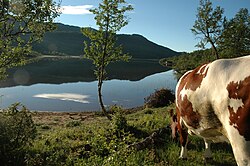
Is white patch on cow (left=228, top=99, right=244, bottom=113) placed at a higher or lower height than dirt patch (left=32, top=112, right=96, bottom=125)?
higher

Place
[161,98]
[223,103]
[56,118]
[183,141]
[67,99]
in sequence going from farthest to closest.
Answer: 1. [67,99]
2. [161,98]
3. [56,118]
4. [183,141]
5. [223,103]

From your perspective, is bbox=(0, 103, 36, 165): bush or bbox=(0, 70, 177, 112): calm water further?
bbox=(0, 70, 177, 112): calm water

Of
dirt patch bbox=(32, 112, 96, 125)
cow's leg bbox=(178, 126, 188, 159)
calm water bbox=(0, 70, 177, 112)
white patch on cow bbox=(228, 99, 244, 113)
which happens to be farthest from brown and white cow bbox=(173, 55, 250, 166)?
calm water bbox=(0, 70, 177, 112)

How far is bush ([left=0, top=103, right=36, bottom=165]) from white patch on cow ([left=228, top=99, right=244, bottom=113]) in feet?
15.8

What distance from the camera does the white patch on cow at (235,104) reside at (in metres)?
4.21

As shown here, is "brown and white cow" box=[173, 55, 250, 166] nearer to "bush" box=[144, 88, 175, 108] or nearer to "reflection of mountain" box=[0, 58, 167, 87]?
"bush" box=[144, 88, 175, 108]

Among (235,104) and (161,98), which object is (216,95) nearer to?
(235,104)

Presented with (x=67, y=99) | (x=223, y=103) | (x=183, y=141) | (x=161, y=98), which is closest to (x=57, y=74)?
(x=67, y=99)

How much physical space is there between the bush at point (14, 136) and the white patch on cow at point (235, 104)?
189 inches

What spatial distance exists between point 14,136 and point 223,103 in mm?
5178

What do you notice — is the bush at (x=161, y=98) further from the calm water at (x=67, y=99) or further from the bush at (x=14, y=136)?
the bush at (x=14, y=136)

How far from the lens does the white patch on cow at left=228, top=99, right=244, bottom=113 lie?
13.8 ft

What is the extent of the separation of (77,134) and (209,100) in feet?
27.1

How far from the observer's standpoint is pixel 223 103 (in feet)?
14.7
